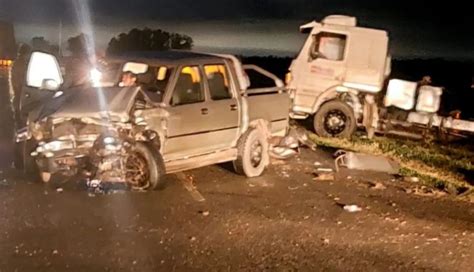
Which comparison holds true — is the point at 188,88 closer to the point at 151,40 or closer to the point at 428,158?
the point at 428,158

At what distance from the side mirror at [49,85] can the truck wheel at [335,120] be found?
22.7 feet

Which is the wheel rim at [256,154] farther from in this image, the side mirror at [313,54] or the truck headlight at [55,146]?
the side mirror at [313,54]

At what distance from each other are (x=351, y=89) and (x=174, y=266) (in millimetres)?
11177

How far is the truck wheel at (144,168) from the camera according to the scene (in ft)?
34.5

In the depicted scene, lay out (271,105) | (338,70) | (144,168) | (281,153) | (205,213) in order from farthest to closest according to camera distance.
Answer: (338,70)
(281,153)
(271,105)
(144,168)
(205,213)

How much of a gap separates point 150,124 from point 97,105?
764 mm

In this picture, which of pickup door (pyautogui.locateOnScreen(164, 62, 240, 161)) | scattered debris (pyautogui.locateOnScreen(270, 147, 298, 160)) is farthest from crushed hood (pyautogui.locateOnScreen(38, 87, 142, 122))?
scattered debris (pyautogui.locateOnScreen(270, 147, 298, 160))

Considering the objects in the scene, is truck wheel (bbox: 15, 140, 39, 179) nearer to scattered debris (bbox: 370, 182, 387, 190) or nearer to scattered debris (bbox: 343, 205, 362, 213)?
scattered debris (bbox: 343, 205, 362, 213)

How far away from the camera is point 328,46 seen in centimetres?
1791

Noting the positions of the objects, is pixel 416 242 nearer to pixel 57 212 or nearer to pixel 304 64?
pixel 57 212

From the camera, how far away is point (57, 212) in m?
9.47

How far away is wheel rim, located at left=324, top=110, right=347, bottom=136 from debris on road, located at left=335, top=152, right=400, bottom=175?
159 inches

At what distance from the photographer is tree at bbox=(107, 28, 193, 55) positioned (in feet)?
117

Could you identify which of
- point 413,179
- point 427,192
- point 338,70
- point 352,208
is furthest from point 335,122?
point 352,208
